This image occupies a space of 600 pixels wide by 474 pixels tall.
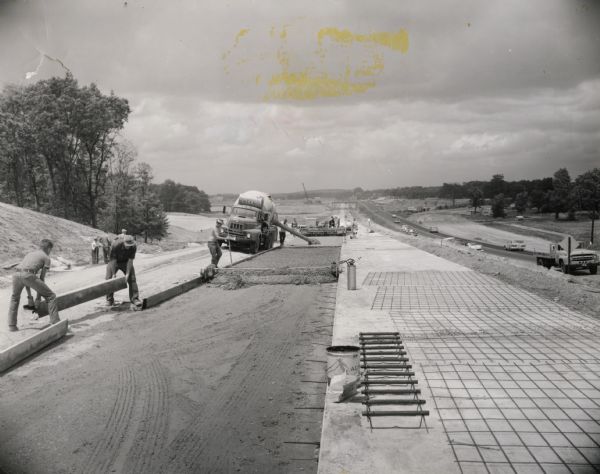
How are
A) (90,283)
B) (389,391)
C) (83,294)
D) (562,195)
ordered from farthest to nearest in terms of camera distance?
1. (562,195)
2. (90,283)
3. (83,294)
4. (389,391)

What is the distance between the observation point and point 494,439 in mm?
4508

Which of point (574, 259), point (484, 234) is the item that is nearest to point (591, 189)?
point (484, 234)

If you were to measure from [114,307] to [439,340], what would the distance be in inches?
286

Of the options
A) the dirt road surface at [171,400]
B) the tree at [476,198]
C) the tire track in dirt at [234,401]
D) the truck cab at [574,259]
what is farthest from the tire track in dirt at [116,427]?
the tree at [476,198]

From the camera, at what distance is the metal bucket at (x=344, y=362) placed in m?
5.76

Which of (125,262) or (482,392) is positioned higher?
(125,262)

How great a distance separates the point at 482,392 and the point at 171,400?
3554 millimetres

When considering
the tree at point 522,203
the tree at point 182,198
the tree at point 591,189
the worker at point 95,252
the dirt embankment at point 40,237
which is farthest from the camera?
the tree at point 522,203

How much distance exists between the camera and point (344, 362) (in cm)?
577

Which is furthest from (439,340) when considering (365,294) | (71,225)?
(71,225)

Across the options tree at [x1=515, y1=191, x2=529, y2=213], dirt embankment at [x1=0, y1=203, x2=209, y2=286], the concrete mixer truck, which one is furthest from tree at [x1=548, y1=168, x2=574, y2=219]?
dirt embankment at [x1=0, y1=203, x2=209, y2=286]

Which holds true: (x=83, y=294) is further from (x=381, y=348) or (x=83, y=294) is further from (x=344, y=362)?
(x=344, y=362)

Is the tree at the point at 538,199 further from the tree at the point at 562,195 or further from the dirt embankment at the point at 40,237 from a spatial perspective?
the dirt embankment at the point at 40,237

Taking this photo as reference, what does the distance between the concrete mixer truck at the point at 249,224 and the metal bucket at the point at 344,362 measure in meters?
20.4
